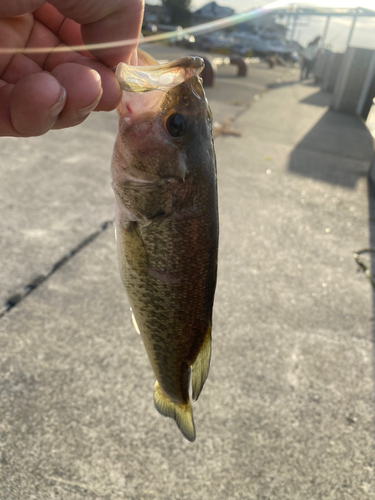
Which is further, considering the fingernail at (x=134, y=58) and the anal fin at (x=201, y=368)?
the fingernail at (x=134, y=58)

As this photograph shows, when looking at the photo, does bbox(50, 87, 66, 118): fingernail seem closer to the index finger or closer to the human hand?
the human hand

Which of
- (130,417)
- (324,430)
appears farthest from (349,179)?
(130,417)

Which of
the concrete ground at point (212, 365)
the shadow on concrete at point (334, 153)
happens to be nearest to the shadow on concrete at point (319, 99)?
the shadow on concrete at point (334, 153)

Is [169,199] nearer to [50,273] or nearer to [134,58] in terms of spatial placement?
[134,58]

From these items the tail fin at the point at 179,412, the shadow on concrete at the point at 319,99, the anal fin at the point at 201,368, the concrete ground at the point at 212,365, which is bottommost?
the shadow on concrete at the point at 319,99

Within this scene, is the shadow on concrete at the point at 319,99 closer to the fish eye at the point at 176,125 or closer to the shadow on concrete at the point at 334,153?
the shadow on concrete at the point at 334,153

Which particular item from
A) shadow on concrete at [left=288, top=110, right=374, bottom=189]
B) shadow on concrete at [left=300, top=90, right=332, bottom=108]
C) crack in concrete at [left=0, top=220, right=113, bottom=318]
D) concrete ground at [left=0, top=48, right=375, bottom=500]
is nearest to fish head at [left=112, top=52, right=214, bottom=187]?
concrete ground at [left=0, top=48, right=375, bottom=500]
